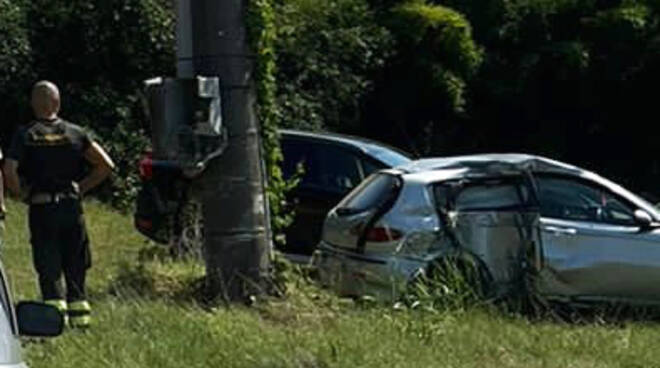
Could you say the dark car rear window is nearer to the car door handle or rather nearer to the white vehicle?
the car door handle

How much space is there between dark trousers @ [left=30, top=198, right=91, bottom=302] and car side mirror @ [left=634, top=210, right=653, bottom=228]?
15.2 ft

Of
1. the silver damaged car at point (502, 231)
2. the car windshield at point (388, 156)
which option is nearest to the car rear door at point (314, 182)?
the car windshield at point (388, 156)

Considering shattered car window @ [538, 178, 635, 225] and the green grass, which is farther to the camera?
shattered car window @ [538, 178, 635, 225]

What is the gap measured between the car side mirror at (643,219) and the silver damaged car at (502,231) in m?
0.01

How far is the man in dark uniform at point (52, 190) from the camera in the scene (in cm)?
1014

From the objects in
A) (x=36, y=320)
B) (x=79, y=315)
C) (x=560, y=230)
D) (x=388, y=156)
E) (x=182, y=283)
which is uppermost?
(x=36, y=320)

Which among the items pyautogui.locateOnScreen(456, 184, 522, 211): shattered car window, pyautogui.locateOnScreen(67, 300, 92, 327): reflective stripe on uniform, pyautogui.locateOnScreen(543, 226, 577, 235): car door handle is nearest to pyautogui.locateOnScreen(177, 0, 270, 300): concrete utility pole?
pyautogui.locateOnScreen(67, 300, 92, 327): reflective stripe on uniform

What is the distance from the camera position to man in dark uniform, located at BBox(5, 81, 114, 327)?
33.3 feet

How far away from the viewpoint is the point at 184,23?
414 inches

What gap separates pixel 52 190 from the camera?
10.1m


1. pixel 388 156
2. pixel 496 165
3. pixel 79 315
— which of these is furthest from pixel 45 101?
pixel 388 156

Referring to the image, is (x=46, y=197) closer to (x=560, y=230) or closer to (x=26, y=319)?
(x=560, y=230)

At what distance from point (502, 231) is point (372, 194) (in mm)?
1171

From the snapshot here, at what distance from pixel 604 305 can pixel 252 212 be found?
3137 mm
